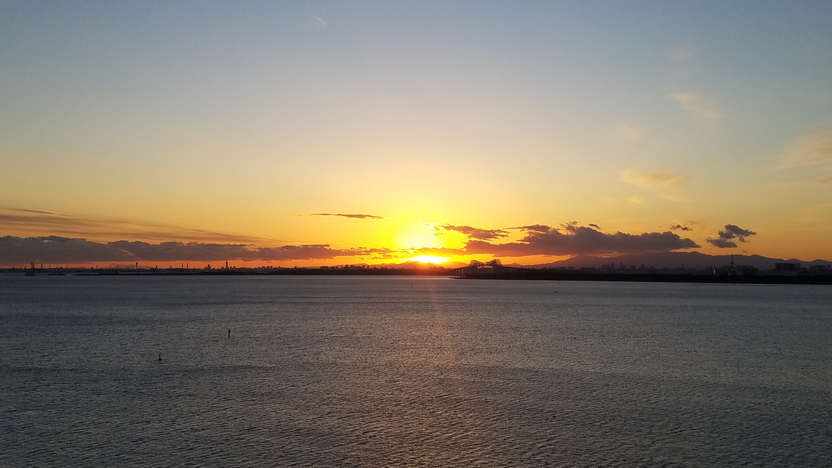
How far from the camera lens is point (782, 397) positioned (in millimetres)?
24953

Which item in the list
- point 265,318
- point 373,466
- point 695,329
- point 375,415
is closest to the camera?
point 373,466

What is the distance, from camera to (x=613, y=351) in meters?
39.1

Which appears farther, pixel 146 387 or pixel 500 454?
pixel 146 387

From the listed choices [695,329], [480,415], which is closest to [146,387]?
[480,415]

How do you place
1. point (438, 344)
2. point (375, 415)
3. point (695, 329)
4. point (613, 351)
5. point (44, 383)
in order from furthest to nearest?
point (695, 329) → point (438, 344) → point (613, 351) → point (44, 383) → point (375, 415)

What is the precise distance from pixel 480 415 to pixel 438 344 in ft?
70.2

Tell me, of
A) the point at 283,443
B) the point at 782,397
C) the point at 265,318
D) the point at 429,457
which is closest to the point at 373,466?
the point at 429,457

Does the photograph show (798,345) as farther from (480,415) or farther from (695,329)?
(480,415)

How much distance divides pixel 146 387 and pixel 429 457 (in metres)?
15.2

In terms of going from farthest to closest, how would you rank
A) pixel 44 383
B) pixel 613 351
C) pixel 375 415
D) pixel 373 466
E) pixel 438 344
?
pixel 438 344 → pixel 613 351 → pixel 44 383 → pixel 375 415 → pixel 373 466

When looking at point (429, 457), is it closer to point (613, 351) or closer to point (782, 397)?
point (782, 397)

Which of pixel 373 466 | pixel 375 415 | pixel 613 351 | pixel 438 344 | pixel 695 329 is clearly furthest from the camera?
pixel 695 329

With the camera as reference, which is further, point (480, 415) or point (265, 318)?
point (265, 318)

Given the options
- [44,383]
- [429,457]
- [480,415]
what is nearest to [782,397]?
[480,415]
